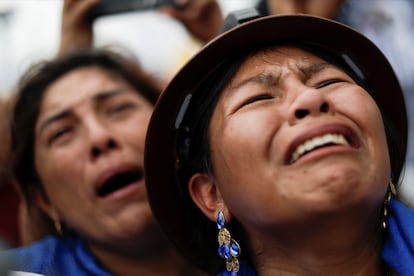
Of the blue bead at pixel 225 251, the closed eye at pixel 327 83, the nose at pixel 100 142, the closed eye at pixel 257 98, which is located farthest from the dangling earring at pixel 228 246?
the nose at pixel 100 142

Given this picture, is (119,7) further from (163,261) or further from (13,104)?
(163,261)

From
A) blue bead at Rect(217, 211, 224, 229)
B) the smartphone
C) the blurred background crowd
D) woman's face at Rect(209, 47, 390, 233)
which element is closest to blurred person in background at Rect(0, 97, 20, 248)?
the blurred background crowd

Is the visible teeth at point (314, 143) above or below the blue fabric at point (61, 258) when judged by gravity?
above

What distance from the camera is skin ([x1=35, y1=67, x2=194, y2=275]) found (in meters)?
2.15

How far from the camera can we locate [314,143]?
1458 millimetres

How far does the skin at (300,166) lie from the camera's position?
1428 mm

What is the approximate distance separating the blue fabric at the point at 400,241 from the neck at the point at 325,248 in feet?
0.12

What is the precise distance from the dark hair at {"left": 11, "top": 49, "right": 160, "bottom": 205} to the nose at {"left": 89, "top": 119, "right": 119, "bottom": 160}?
33cm

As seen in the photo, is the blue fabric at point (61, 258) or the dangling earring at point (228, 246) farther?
the blue fabric at point (61, 258)

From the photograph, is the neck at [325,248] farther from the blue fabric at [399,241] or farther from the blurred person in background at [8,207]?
the blurred person in background at [8,207]

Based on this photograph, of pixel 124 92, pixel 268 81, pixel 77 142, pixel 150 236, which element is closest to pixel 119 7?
pixel 124 92

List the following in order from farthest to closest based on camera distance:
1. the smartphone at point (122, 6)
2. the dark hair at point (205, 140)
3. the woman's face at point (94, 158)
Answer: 1. the smartphone at point (122, 6)
2. the woman's face at point (94, 158)
3. the dark hair at point (205, 140)

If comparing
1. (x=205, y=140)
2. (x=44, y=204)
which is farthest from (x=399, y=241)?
(x=44, y=204)

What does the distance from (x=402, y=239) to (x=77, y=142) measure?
1.13 meters
